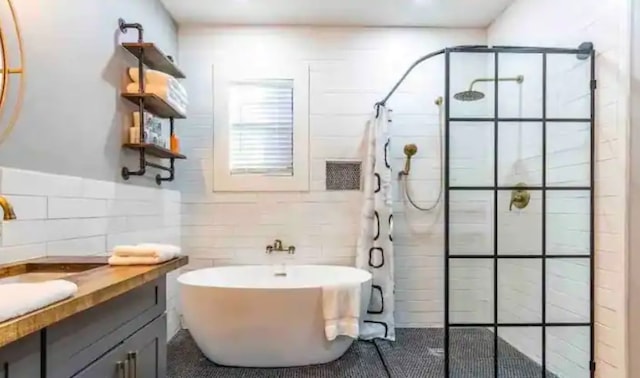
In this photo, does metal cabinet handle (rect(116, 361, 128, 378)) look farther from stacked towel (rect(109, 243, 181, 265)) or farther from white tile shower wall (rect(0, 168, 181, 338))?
white tile shower wall (rect(0, 168, 181, 338))

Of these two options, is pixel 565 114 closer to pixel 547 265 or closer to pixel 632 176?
pixel 632 176

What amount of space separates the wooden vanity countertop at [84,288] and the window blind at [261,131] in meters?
2.27

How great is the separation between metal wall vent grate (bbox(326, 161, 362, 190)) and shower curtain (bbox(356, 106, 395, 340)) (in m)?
0.28

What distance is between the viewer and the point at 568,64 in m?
2.80

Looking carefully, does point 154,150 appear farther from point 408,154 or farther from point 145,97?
point 408,154

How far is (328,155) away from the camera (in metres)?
4.16

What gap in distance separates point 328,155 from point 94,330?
3.04 metres

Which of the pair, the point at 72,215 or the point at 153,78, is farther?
the point at 153,78

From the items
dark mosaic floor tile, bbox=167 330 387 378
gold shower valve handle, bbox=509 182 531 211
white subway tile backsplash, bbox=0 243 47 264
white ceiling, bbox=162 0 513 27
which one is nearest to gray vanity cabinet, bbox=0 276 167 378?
A: white subway tile backsplash, bbox=0 243 47 264

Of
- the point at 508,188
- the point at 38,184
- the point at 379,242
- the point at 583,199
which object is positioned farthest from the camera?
the point at 379,242

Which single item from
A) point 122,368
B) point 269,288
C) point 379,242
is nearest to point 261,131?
point 379,242

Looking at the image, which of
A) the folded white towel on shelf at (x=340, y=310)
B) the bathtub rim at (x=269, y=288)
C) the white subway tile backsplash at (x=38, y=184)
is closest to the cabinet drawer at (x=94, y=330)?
the white subway tile backsplash at (x=38, y=184)

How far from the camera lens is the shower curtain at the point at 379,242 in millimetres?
3805

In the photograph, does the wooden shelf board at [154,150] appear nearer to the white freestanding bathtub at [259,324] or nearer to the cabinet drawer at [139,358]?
the white freestanding bathtub at [259,324]
